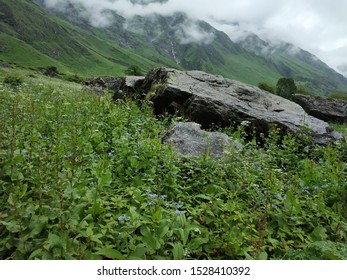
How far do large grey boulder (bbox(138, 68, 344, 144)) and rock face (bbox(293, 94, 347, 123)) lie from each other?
1178cm

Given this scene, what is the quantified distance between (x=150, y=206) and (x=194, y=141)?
12.9 feet

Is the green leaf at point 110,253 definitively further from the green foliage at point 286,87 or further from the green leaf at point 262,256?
the green foliage at point 286,87

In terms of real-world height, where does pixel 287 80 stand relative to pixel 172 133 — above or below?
above

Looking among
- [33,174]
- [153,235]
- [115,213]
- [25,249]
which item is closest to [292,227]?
[153,235]

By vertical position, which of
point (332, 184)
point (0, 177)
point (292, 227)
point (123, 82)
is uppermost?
point (123, 82)

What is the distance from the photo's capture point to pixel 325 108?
25.7 meters

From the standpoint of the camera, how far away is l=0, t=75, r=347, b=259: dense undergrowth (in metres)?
3.89

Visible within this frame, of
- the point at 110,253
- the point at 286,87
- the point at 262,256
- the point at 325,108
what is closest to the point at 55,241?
the point at 110,253

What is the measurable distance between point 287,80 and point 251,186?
78.0 meters

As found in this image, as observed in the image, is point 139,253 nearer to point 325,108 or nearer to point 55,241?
point 55,241

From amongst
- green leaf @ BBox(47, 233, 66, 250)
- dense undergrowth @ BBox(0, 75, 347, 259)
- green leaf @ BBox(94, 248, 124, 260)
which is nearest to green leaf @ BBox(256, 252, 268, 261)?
dense undergrowth @ BBox(0, 75, 347, 259)

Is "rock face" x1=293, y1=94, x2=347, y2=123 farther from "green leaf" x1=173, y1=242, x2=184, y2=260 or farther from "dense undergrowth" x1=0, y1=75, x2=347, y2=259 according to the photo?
"green leaf" x1=173, y1=242, x2=184, y2=260

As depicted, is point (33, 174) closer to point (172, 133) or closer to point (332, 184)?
point (172, 133)

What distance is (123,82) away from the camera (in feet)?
60.0
